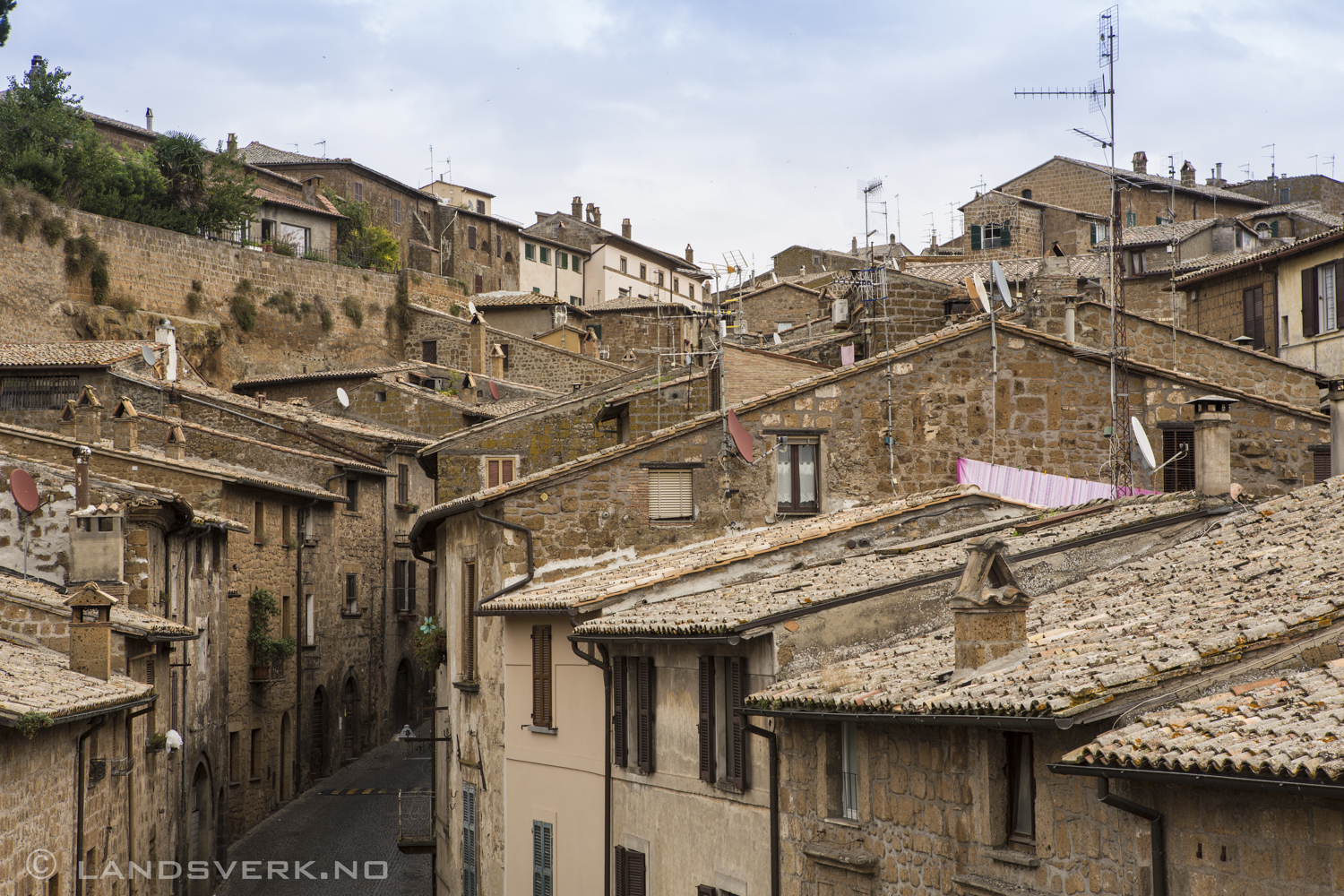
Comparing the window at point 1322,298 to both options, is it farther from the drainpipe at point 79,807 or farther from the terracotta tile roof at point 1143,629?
the drainpipe at point 79,807

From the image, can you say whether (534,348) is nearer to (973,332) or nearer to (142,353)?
(142,353)

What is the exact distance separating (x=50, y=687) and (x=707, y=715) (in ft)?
23.2

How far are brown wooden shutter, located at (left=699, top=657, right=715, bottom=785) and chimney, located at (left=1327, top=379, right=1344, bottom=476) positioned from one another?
633 cm

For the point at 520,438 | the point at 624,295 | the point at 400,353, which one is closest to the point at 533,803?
the point at 520,438

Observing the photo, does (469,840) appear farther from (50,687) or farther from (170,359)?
(170,359)

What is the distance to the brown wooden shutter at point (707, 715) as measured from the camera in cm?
1329

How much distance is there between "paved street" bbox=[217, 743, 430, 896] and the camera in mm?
25891

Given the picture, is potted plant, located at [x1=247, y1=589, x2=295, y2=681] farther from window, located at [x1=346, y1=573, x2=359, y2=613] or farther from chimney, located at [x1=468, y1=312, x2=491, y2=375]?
chimney, located at [x1=468, y1=312, x2=491, y2=375]

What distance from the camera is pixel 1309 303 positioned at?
28.2 meters

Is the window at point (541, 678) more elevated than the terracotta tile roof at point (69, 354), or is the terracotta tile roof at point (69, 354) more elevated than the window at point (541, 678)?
the terracotta tile roof at point (69, 354)

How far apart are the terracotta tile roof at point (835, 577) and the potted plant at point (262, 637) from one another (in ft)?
58.8

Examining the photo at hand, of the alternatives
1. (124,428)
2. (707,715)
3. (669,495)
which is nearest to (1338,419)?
(707,715)

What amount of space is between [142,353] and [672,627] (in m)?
29.5
